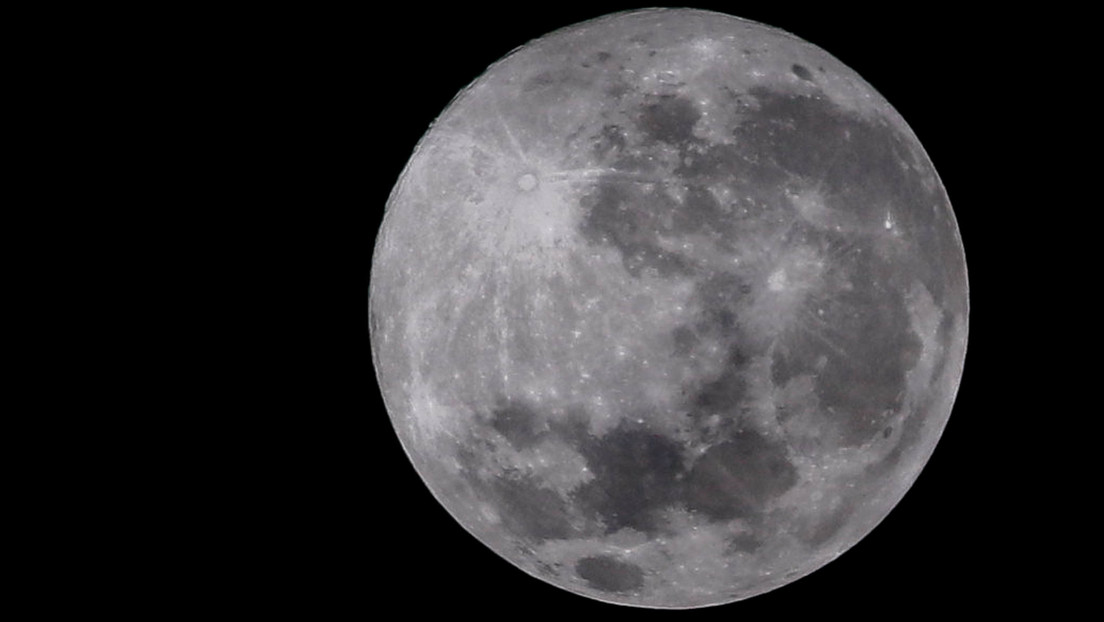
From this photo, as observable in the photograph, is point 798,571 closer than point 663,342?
No

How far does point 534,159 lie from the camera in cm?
448

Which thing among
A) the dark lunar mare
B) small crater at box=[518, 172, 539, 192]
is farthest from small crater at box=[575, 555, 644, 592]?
small crater at box=[518, 172, 539, 192]

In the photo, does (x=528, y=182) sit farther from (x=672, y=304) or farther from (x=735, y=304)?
(x=735, y=304)

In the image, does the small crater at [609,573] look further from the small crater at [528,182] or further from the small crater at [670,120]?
the small crater at [670,120]

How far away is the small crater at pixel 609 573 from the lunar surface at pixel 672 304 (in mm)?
14

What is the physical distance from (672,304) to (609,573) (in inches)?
46.1

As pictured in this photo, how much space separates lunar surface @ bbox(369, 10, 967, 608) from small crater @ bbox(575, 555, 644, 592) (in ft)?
0.05

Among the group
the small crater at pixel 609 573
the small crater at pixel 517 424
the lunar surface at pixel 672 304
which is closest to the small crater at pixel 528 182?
the lunar surface at pixel 672 304

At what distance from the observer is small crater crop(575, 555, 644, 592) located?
4.79m

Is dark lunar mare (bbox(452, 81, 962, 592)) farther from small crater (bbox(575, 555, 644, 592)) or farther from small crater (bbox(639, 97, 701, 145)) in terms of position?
small crater (bbox(575, 555, 644, 592))

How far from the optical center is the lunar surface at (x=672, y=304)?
4320 mm

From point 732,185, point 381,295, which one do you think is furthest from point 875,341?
point 381,295

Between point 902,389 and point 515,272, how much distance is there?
1.47 metres

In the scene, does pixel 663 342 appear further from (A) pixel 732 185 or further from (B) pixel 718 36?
(B) pixel 718 36
